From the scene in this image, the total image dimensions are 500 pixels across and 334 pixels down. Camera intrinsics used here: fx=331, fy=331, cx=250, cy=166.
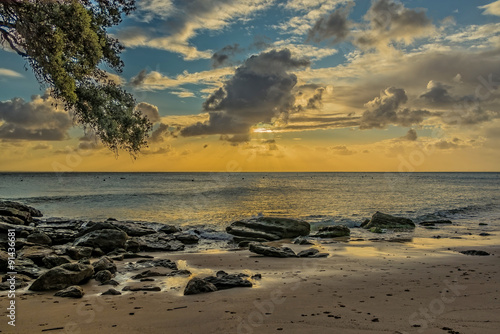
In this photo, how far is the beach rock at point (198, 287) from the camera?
895 centimetres

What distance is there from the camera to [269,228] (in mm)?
22578

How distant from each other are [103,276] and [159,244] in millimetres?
7564

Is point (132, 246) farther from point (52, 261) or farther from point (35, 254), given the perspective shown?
point (52, 261)

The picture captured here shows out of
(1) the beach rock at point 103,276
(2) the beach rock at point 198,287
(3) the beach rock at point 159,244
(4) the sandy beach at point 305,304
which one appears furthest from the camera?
(3) the beach rock at point 159,244

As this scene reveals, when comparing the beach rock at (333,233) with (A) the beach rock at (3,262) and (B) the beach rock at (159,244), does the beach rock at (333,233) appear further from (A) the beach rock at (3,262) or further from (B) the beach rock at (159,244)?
(A) the beach rock at (3,262)

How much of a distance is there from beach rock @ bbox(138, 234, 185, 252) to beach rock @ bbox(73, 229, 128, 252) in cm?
122

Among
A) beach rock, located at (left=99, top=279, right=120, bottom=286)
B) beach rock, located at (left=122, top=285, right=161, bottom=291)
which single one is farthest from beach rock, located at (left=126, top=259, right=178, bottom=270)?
beach rock, located at (left=122, top=285, right=161, bottom=291)

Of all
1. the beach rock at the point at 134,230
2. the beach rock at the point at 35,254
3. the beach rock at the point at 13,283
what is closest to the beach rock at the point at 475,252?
the beach rock at the point at 13,283

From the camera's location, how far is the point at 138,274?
1124 centimetres

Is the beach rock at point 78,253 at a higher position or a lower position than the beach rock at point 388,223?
higher

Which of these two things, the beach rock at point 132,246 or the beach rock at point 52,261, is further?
the beach rock at point 132,246

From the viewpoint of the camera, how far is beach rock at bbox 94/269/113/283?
10.5m

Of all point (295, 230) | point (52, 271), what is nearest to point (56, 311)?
point (52, 271)

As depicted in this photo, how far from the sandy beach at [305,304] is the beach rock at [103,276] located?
227 mm
